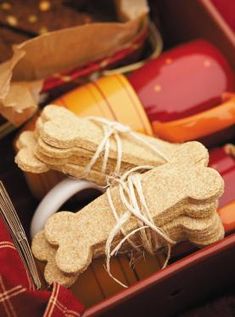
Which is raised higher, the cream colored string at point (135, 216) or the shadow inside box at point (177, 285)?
the cream colored string at point (135, 216)

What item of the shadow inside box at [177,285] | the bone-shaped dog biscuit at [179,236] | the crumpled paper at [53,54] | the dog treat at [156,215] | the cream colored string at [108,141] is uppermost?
Answer: the crumpled paper at [53,54]

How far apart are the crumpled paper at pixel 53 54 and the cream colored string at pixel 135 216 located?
7.1 inches

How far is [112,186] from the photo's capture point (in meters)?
0.55

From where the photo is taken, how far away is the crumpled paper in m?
0.64

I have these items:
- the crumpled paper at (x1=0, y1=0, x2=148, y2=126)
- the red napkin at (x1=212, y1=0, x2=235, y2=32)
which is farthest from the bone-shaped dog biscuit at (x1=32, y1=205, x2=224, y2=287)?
the red napkin at (x1=212, y1=0, x2=235, y2=32)

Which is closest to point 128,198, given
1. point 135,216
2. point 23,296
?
point 135,216

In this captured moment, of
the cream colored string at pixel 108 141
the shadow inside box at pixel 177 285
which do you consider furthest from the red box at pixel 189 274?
the cream colored string at pixel 108 141

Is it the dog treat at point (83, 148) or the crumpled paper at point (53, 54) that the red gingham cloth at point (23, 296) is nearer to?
the dog treat at point (83, 148)

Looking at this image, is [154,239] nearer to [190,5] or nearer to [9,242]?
[9,242]

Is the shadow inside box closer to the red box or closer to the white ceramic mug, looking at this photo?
the red box

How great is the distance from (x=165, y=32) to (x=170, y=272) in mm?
462

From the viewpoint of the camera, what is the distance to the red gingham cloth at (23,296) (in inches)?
17.9

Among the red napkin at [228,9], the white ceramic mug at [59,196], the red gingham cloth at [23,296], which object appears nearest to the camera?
the red gingham cloth at [23,296]

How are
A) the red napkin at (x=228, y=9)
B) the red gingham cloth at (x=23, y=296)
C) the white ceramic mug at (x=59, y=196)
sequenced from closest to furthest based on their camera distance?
1. the red gingham cloth at (x=23, y=296)
2. the white ceramic mug at (x=59, y=196)
3. the red napkin at (x=228, y=9)
